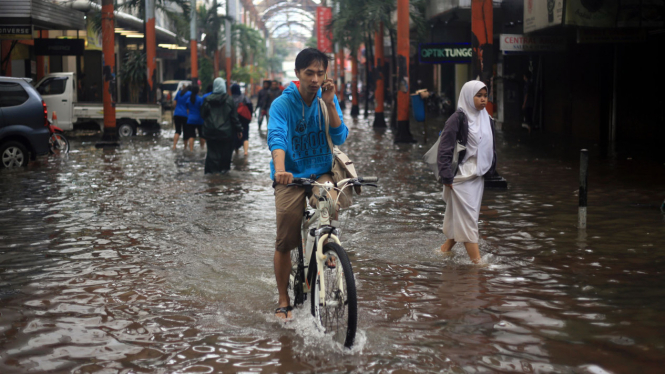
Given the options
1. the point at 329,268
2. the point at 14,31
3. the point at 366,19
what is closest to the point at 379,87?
the point at 366,19

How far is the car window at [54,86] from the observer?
24.4m

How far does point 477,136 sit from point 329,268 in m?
2.88

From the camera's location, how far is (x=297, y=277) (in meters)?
5.36

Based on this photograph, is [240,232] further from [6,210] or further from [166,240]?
[6,210]

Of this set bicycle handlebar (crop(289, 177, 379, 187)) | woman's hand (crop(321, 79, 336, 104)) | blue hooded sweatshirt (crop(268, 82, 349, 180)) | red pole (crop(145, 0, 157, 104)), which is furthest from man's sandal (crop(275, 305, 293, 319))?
red pole (crop(145, 0, 157, 104))

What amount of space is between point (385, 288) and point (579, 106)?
58.3 ft

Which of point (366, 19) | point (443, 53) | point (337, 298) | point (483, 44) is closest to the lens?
point (337, 298)

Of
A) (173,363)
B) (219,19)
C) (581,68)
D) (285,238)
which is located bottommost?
(173,363)

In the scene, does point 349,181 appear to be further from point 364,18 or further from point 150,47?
point 364,18

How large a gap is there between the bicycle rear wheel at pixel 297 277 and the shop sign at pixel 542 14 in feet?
40.2

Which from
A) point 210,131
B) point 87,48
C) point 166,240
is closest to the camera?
point 166,240

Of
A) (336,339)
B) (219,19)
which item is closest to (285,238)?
(336,339)

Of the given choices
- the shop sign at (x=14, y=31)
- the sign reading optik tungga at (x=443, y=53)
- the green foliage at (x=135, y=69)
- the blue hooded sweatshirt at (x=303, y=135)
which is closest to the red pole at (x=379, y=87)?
the green foliage at (x=135, y=69)

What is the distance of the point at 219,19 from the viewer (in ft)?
176
